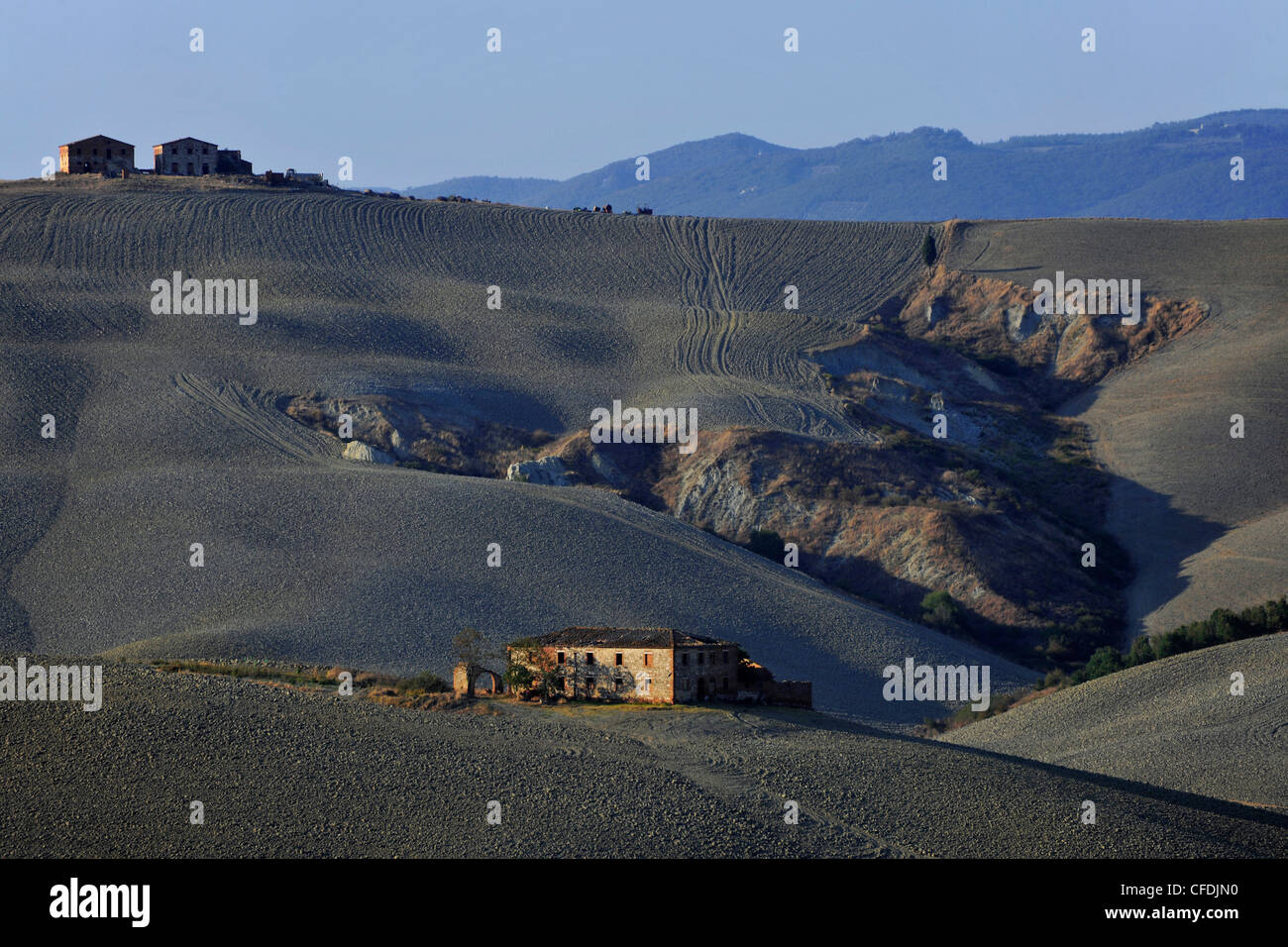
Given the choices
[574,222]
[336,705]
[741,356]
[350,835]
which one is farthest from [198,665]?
[574,222]

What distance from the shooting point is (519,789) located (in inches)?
1243

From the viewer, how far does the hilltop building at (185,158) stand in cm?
11794

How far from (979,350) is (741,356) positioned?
54.7ft

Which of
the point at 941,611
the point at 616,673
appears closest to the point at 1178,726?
the point at 616,673

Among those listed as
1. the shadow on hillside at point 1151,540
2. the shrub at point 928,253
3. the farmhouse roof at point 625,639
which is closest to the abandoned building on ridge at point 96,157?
the shrub at point 928,253

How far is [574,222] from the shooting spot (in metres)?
120

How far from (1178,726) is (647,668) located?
1627 cm

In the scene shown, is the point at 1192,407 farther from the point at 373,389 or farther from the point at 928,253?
the point at 373,389

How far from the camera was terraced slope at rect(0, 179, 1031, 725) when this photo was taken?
54.9m

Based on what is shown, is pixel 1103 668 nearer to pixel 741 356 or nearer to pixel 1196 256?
pixel 741 356

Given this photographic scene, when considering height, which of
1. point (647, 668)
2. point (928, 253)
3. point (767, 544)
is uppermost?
point (928, 253)

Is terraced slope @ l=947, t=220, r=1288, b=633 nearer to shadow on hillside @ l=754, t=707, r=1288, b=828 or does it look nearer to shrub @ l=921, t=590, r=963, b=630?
shrub @ l=921, t=590, r=963, b=630

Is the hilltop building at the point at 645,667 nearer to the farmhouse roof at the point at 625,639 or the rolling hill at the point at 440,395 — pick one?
the farmhouse roof at the point at 625,639

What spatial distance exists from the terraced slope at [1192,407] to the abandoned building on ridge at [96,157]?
6027 centimetres
